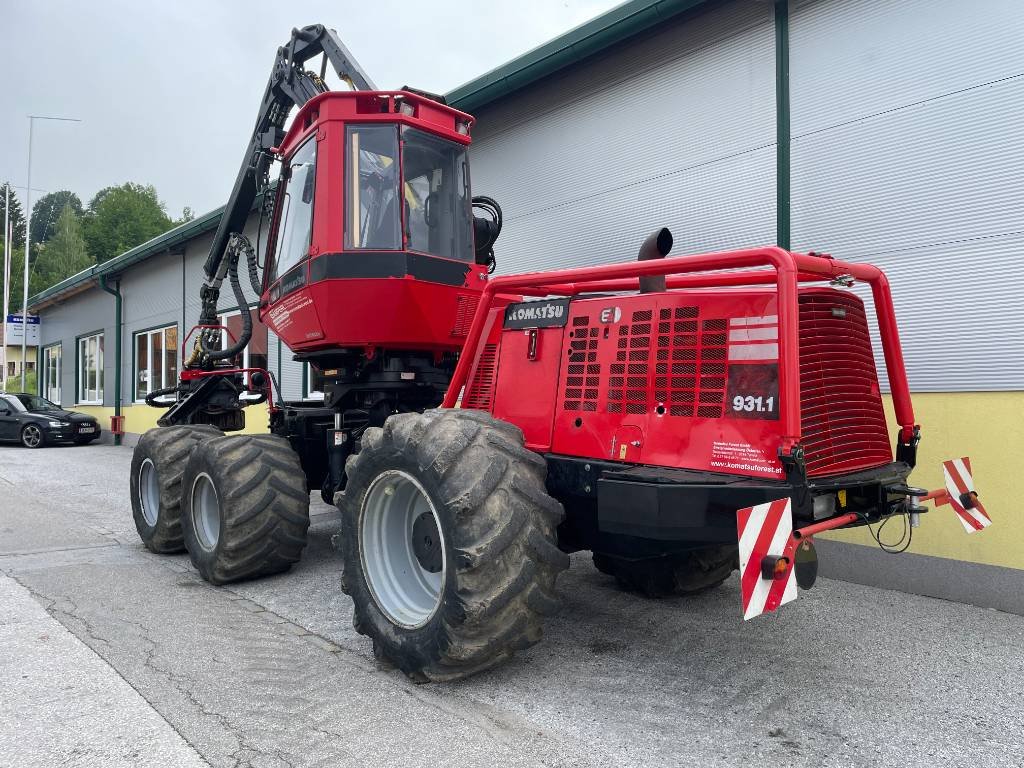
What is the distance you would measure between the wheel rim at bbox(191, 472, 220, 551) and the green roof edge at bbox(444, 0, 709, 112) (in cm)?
533

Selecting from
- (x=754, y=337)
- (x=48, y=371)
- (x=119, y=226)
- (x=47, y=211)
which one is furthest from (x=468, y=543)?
(x=47, y=211)

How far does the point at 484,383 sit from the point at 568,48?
4.76m

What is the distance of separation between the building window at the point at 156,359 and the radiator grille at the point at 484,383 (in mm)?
15496

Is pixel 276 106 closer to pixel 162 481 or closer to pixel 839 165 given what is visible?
pixel 162 481

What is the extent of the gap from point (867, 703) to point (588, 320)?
214cm

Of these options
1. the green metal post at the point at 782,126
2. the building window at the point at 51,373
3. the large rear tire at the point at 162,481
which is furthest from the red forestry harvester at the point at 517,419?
the building window at the point at 51,373

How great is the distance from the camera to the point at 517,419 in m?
4.13

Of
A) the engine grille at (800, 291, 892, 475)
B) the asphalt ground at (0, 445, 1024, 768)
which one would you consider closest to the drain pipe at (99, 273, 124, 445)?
the asphalt ground at (0, 445, 1024, 768)

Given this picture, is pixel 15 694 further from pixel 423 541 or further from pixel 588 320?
pixel 588 320

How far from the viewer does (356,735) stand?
3.08m

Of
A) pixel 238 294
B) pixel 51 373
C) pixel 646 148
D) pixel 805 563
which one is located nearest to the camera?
pixel 805 563

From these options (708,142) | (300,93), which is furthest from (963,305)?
(300,93)

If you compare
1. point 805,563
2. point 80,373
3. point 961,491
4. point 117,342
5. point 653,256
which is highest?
point 117,342

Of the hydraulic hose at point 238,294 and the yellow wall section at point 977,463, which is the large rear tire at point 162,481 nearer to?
the hydraulic hose at point 238,294
